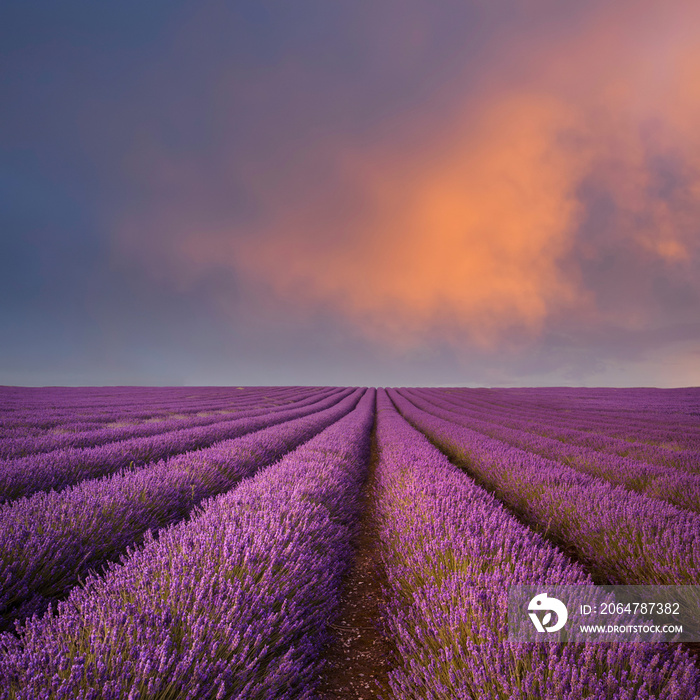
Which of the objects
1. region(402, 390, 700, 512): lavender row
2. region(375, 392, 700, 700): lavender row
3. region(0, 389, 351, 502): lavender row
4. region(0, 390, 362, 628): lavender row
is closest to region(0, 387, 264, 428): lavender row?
region(0, 389, 351, 502): lavender row

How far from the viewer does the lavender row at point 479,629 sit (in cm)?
118

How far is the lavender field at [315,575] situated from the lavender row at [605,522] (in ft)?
0.06

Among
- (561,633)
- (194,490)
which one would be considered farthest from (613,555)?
(194,490)

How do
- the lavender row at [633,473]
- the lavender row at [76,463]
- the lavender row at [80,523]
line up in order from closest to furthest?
the lavender row at [80,523]
the lavender row at [76,463]
the lavender row at [633,473]

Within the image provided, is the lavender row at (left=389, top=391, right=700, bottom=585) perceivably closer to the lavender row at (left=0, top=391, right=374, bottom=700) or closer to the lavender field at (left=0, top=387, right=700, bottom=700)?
the lavender field at (left=0, top=387, right=700, bottom=700)

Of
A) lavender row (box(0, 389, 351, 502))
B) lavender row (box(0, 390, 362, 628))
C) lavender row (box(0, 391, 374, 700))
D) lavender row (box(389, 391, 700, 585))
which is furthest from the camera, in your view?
lavender row (box(0, 389, 351, 502))

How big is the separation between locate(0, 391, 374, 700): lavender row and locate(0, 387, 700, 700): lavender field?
1 cm

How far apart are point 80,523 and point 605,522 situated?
14.1ft

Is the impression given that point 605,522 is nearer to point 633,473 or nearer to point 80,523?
point 633,473

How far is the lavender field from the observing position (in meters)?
1.20

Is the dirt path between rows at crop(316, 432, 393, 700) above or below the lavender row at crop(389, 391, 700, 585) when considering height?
below

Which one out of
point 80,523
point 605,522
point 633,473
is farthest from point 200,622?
point 633,473

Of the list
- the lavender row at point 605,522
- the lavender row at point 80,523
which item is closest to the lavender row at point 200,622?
the lavender row at point 80,523

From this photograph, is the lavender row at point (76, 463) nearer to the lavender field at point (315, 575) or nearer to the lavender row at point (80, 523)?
the lavender field at point (315, 575)
